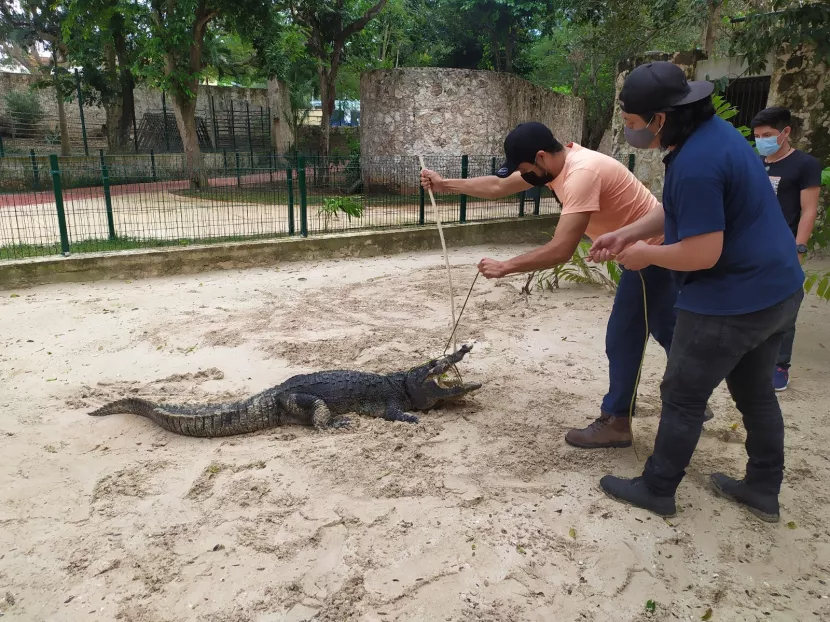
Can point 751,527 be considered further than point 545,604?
Yes

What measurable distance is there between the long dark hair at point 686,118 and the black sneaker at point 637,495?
1528 mm

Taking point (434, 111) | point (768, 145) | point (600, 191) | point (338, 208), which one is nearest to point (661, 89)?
point (600, 191)

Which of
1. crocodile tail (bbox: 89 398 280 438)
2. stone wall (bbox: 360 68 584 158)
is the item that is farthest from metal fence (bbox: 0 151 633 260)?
crocodile tail (bbox: 89 398 280 438)

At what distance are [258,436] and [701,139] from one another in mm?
2920

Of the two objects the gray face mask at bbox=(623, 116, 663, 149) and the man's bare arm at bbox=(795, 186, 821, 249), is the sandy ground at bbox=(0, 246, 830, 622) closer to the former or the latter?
the man's bare arm at bbox=(795, 186, 821, 249)

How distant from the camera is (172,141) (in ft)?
69.1

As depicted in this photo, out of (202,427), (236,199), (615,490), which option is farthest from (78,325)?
(615,490)

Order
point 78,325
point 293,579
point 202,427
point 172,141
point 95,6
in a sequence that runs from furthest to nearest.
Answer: point 172,141 < point 95,6 < point 78,325 < point 202,427 < point 293,579

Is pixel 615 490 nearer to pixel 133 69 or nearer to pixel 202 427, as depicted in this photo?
pixel 202 427

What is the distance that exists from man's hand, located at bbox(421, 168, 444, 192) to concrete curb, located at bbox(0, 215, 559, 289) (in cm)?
488

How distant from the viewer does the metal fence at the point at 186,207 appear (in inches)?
320

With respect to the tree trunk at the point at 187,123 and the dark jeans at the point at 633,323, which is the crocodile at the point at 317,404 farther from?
the tree trunk at the point at 187,123

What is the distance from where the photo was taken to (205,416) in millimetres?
3670

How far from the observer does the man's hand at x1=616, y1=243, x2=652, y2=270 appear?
2256 mm
